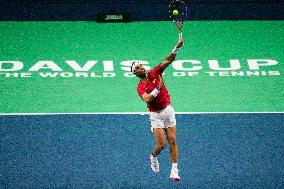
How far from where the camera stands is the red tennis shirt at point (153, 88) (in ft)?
50.5

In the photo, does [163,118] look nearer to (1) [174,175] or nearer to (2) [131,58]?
(1) [174,175]

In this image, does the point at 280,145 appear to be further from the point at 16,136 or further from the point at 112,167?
the point at 16,136

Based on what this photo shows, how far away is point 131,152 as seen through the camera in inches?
690

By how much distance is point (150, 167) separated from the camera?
55.6 feet

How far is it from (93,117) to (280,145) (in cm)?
438

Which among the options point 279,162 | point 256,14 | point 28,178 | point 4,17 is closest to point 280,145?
point 279,162

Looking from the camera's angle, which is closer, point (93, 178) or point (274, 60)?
point (93, 178)

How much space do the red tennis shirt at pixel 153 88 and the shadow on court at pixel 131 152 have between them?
5.53 ft

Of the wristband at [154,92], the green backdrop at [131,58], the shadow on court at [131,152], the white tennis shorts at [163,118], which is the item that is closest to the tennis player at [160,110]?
the white tennis shorts at [163,118]

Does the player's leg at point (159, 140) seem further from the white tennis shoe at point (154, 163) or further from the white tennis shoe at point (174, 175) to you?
the white tennis shoe at point (174, 175)

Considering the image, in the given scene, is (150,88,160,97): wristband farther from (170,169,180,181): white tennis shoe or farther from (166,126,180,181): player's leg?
(170,169,180,181): white tennis shoe

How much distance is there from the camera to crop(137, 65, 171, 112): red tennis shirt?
15.4 meters

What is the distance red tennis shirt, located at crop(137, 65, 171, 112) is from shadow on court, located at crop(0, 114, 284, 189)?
5.53ft

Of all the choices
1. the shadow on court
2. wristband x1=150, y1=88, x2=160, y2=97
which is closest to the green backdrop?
the shadow on court
